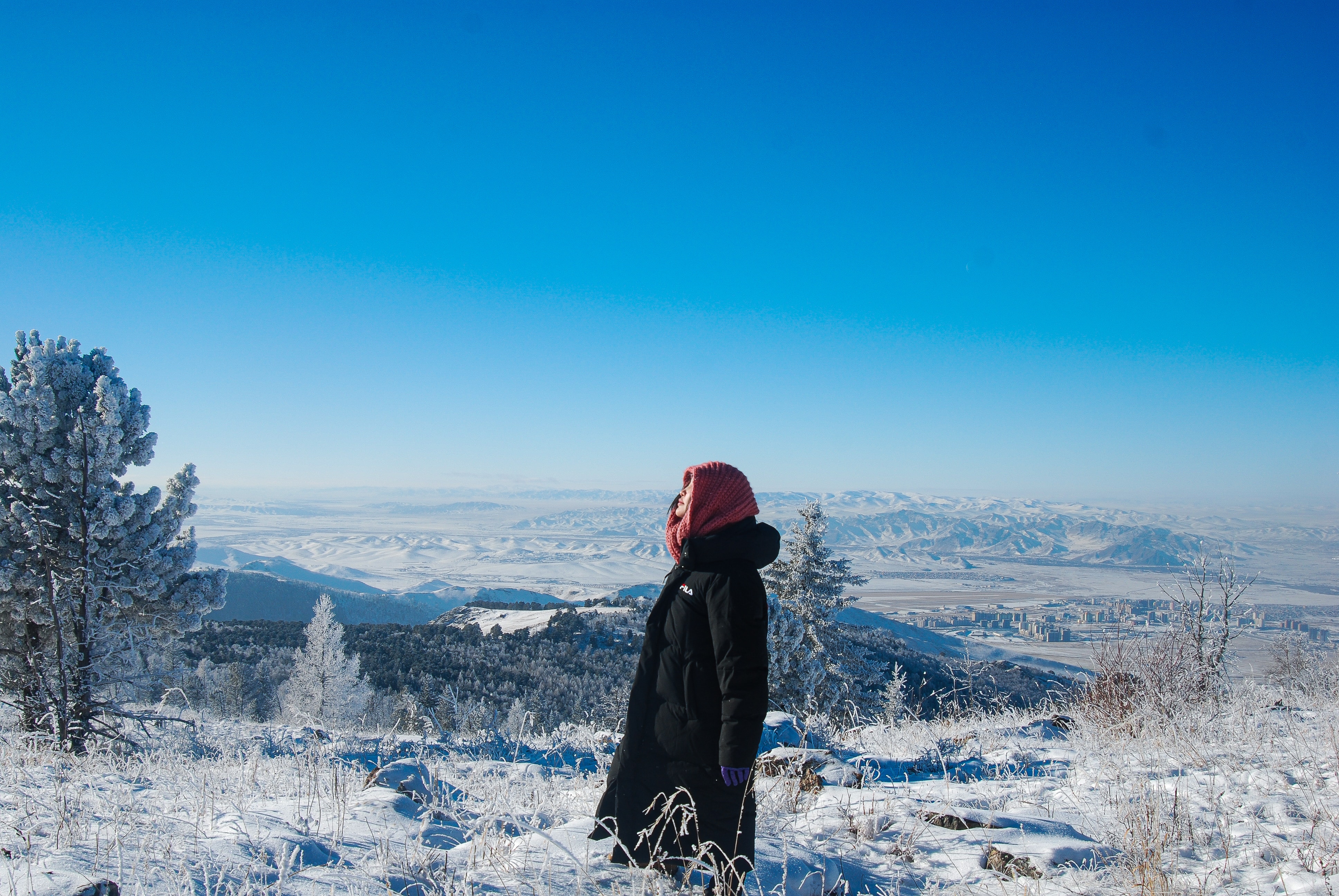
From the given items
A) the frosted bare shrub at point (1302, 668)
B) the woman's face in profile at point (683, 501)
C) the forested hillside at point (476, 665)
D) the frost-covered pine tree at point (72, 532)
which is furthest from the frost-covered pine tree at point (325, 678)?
the frosted bare shrub at point (1302, 668)

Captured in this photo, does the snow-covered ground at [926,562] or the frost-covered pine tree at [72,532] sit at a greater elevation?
the frost-covered pine tree at [72,532]

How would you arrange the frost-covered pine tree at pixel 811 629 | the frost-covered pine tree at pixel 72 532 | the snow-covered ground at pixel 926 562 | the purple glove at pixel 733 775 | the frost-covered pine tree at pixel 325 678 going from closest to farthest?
the purple glove at pixel 733 775 → the frost-covered pine tree at pixel 72 532 → the frost-covered pine tree at pixel 811 629 → the frost-covered pine tree at pixel 325 678 → the snow-covered ground at pixel 926 562

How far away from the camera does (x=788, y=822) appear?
3.68 metres

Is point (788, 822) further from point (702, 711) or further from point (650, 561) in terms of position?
point (650, 561)

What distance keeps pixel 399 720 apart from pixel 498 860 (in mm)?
3780

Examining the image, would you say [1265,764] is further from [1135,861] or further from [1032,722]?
[1032,722]

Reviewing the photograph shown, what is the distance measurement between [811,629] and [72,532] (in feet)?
58.3

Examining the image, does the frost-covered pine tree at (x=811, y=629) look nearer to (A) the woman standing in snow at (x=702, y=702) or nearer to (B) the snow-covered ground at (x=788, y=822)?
(B) the snow-covered ground at (x=788, y=822)

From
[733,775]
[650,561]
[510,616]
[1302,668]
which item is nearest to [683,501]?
[733,775]

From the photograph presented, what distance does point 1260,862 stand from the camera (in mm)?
2977

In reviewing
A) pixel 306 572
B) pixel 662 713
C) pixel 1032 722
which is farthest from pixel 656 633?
pixel 306 572

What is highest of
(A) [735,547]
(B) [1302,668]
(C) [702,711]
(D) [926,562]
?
(A) [735,547]

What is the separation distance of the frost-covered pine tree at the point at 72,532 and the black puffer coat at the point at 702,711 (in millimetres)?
10154

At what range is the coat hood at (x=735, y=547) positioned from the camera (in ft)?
9.52
